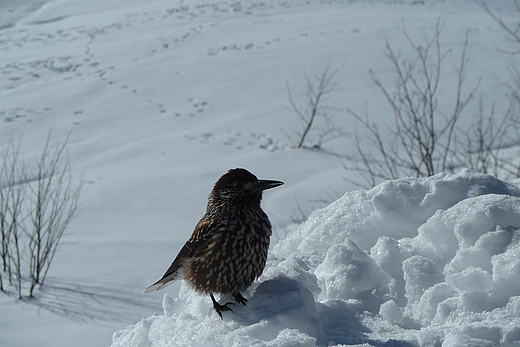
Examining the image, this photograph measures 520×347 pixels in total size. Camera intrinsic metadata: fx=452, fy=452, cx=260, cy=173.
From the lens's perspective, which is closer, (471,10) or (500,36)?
(500,36)

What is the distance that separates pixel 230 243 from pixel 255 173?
23.6 feet

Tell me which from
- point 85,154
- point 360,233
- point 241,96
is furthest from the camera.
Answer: point 241,96

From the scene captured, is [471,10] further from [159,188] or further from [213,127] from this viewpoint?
[159,188]

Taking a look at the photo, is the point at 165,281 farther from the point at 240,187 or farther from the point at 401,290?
the point at 401,290

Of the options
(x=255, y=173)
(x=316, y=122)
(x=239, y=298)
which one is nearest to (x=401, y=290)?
(x=239, y=298)

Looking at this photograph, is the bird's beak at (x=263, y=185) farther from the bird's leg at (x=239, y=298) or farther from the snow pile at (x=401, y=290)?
the bird's leg at (x=239, y=298)

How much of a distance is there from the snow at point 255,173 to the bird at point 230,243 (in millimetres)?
120

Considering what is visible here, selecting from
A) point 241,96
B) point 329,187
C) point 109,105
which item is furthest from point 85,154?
point 329,187

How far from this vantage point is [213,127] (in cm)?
1204

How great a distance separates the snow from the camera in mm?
2145

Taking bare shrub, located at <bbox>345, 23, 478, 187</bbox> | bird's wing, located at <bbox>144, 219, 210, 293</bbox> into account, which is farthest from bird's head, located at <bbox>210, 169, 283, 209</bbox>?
bare shrub, located at <bbox>345, 23, 478, 187</bbox>

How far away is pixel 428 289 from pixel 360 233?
0.77 metres

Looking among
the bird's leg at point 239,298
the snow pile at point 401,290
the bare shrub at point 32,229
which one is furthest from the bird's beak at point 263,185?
the bare shrub at point 32,229

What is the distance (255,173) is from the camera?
31.0ft
